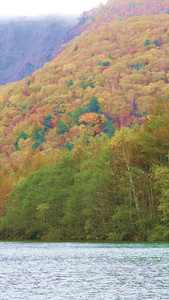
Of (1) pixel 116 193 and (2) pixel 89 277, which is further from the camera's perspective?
(1) pixel 116 193

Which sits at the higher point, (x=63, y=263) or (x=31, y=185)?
(x=31, y=185)

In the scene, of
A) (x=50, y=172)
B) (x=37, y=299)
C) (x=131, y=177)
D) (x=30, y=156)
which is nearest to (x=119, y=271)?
(x=37, y=299)

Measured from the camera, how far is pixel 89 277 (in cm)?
3089

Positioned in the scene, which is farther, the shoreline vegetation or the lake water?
the shoreline vegetation

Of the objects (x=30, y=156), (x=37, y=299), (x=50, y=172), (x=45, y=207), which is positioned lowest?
(x=37, y=299)

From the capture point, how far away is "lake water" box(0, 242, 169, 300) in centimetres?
2472

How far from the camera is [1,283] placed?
29203 millimetres

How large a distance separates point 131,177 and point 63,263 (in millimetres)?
28339

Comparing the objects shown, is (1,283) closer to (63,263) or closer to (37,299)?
(37,299)

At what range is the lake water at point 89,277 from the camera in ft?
81.1

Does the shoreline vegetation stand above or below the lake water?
above

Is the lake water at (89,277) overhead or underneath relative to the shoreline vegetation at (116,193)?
underneath

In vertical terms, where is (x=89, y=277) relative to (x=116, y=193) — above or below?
below

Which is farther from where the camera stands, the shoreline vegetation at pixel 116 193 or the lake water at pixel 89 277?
the shoreline vegetation at pixel 116 193
